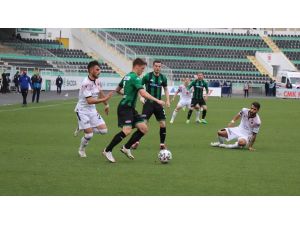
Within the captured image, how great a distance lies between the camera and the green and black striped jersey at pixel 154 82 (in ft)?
56.9

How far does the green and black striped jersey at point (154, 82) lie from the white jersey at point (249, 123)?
2056 millimetres

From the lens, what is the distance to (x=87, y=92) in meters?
14.8

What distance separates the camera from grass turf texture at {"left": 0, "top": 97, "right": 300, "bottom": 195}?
10789mm

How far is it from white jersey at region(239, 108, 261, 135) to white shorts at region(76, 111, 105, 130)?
13.2ft

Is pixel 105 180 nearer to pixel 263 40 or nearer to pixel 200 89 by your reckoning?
pixel 200 89

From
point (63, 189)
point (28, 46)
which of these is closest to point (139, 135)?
point (63, 189)

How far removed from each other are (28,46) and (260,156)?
53.8m

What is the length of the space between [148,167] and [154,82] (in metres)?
4.37

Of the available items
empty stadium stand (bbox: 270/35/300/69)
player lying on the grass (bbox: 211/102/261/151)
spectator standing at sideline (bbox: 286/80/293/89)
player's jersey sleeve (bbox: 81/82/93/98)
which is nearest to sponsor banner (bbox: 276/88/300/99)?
spectator standing at sideline (bbox: 286/80/293/89)

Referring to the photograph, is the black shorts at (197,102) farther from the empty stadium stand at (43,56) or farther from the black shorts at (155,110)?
the empty stadium stand at (43,56)

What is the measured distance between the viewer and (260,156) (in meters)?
16.0

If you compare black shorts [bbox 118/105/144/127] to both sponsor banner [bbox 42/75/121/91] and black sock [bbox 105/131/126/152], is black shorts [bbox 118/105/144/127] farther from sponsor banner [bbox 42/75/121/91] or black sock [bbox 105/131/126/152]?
sponsor banner [bbox 42/75/121/91]

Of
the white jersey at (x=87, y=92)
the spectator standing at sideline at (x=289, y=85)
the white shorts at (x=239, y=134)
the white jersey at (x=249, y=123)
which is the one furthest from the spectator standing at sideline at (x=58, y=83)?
the white jersey at (x=87, y=92)

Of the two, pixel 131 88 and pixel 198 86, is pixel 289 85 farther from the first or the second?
→ pixel 131 88
